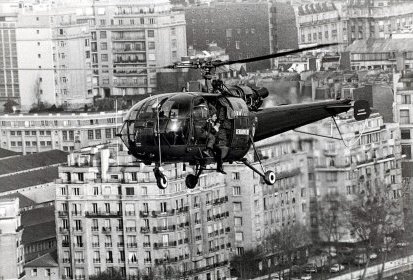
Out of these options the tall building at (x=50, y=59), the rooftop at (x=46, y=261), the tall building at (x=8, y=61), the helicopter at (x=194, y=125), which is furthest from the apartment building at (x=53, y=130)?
the helicopter at (x=194, y=125)

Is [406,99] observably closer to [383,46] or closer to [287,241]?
[383,46]

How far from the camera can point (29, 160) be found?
266 ft

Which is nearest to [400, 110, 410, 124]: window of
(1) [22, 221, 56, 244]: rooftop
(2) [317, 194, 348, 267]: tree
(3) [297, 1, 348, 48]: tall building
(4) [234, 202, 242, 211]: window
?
(1) [22, 221, 56, 244]: rooftop

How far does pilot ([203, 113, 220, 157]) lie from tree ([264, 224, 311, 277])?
1319 cm

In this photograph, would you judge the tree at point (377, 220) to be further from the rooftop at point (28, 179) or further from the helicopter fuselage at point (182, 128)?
the rooftop at point (28, 179)

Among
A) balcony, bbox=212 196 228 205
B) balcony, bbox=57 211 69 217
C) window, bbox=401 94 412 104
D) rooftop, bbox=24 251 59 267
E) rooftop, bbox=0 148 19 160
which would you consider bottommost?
rooftop, bbox=24 251 59 267

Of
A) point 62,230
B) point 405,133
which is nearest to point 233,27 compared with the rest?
point 405,133

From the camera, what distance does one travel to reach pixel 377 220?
57.5 meters

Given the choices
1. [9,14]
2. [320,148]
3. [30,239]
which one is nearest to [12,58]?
[9,14]

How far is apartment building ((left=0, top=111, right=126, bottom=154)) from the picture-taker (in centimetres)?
8575

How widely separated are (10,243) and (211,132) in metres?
29.0

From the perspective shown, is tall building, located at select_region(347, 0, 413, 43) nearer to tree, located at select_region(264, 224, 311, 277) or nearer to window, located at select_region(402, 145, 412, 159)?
window, located at select_region(402, 145, 412, 159)

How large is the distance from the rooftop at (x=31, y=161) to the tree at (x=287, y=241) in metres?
21.6

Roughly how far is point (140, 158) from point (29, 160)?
46.0 metres
